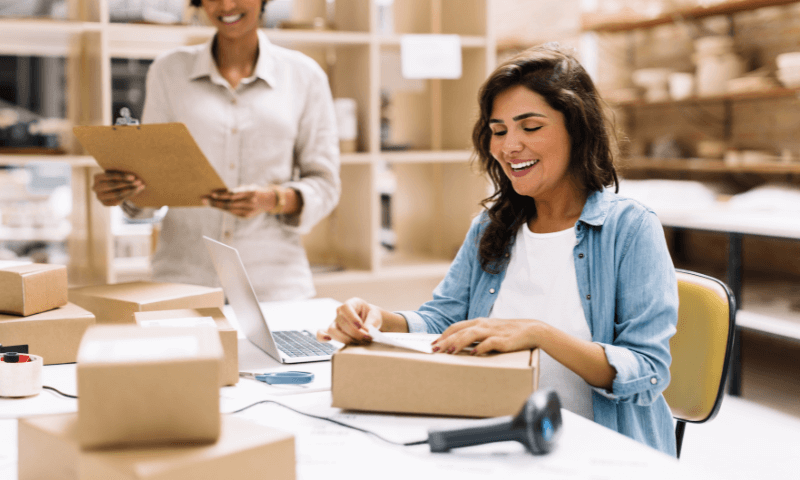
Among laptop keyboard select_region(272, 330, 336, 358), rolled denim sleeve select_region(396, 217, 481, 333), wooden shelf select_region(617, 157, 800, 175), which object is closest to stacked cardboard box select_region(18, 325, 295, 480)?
laptop keyboard select_region(272, 330, 336, 358)

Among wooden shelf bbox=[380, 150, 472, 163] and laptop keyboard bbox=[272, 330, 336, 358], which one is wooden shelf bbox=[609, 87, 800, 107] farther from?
laptop keyboard bbox=[272, 330, 336, 358]

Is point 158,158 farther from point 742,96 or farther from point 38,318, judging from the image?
point 742,96

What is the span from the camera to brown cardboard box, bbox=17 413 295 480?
0.72m

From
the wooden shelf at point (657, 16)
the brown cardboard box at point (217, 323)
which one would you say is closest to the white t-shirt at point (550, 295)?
the brown cardboard box at point (217, 323)

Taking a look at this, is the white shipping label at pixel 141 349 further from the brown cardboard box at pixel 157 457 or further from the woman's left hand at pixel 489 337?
the woman's left hand at pixel 489 337

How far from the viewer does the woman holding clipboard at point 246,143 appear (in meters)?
2.01

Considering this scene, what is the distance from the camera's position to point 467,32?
3.08m

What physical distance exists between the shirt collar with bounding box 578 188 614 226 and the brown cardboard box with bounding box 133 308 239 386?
66cm

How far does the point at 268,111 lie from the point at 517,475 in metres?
1.42

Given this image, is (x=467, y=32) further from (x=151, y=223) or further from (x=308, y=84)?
(x=151, y=223)

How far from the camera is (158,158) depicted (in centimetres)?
161

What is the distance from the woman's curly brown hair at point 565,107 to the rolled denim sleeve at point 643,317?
140mm

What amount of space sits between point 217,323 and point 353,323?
0.25 m

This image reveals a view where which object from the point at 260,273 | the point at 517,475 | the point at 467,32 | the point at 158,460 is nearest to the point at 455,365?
the point at 517,475
